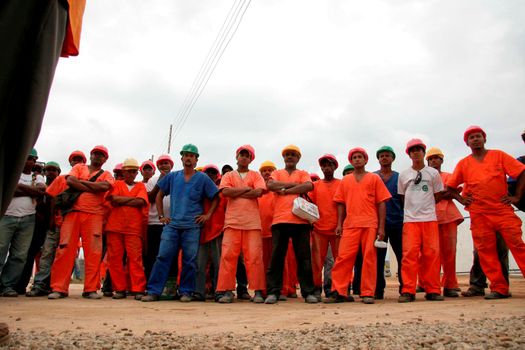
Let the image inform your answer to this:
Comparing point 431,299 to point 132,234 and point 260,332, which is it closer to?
point 260,332

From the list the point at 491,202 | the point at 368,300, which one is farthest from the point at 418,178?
the point at 368,300

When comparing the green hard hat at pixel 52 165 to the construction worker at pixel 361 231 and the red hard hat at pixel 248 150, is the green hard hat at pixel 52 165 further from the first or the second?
Answer: the construction worker at pixel 361 231

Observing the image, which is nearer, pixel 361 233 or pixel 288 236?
pixel 361 233

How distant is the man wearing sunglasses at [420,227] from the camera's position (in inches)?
208

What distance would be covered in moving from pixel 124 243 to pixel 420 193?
4163mm

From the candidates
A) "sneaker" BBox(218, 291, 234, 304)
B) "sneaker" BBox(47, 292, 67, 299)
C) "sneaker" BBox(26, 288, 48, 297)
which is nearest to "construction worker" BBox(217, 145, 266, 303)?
"sneaker" BBox(218, 291, 234, 304)

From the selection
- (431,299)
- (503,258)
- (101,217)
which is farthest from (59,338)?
(503,258)

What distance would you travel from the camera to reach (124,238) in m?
6.36

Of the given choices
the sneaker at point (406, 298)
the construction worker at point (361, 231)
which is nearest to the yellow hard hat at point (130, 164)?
the construction worker at point (361, 231)

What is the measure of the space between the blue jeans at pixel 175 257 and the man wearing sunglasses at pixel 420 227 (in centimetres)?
262

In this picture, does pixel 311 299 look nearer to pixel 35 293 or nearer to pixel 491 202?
pixel 491 202

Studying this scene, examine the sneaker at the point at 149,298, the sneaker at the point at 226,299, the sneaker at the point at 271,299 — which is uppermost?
the sneaker at the point at 271,299

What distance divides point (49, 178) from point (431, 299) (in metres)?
5.98

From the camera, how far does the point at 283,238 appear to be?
5648mm
